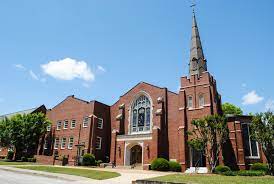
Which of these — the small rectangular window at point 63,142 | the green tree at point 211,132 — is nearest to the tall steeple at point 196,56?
the green tree at point 211,132

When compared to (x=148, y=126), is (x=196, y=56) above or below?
above

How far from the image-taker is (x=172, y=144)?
33594 mm

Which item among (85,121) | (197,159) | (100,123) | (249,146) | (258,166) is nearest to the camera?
(258,166)

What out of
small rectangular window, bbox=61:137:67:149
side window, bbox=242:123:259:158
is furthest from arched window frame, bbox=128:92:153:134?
side window, bbox=242:123:259:158

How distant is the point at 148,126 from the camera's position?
36.8 m

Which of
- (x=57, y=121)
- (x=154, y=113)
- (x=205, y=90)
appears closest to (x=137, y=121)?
(x=154, y=113)

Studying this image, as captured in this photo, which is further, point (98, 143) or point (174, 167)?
point (98, 143)

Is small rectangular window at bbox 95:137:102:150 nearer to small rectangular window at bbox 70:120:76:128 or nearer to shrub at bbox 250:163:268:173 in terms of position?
small rectangular window at bbox 70:120:76:128

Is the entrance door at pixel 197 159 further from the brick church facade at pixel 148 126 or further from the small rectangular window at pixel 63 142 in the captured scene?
the small rectangular window at pixel 63 142

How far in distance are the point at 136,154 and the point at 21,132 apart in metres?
18.5

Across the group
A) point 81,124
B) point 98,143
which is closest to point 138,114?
point 98,143

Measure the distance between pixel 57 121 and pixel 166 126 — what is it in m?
20.2

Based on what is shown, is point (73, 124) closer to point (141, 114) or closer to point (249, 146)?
point (141, 114)

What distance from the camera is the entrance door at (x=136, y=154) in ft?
119
